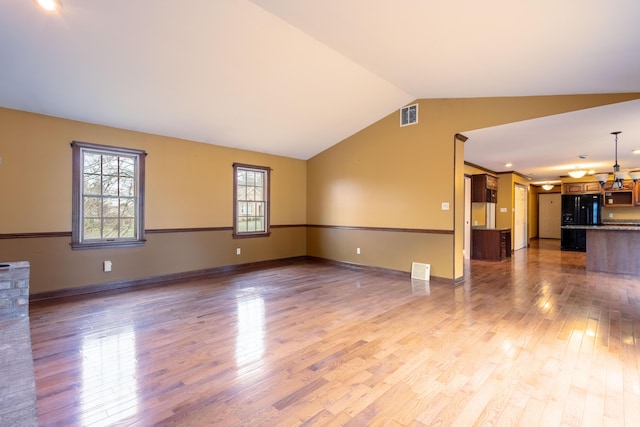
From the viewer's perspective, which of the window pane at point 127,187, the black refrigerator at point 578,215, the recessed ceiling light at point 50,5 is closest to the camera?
the recessed ceiling light at point 50,5

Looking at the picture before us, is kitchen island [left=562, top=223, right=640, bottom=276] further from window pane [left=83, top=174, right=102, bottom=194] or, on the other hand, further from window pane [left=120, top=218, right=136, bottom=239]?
window pane [left=83, top=174, right=102, bottom=194]

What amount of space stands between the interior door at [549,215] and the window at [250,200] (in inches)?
469

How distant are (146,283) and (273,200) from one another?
115 inches

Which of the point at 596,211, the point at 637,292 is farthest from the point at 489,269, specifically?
the point at 596,211

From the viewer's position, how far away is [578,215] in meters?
9.41

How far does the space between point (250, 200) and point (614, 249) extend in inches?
285

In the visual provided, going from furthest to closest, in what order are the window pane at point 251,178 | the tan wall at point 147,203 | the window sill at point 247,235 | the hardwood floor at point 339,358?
the window pane at point 251,178 < the window sill at point 247,235 < the tan wall at point 147,203 < the hardwood floor at point 339,358

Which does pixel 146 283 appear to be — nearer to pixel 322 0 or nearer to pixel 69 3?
pixel 69 3

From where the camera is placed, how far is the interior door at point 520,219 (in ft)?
31.0

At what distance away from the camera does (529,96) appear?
4270 mm

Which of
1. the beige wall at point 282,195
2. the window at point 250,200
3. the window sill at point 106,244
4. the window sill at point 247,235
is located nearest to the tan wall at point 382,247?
the beige wall at point 282,195

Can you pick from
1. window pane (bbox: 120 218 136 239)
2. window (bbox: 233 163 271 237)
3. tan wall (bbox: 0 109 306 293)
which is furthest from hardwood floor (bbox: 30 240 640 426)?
window (bbox: 233 163 271 237)

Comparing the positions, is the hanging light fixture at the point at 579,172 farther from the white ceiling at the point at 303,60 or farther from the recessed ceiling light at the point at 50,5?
the recessed ceiling light at the point at 50,5

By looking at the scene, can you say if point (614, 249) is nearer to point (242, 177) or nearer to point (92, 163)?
point (242, 177)
